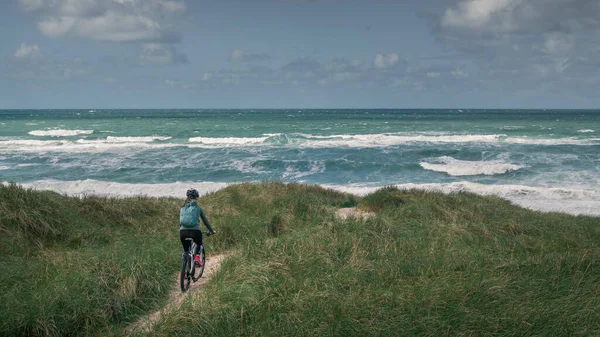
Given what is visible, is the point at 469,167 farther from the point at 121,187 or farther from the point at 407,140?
the point at 121,187

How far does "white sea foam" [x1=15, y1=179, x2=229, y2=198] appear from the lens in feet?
74.0

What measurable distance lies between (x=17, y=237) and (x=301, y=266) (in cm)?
594

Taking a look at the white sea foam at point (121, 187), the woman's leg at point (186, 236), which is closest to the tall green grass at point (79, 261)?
the woman's leg at point (186, 236)

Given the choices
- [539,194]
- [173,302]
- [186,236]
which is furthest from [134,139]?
[173,302]

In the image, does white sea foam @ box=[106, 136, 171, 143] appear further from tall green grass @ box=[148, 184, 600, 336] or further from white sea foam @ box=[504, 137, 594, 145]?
tall green grass @ box=[148, 184, 600, 336]

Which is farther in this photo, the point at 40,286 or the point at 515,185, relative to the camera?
the point at 515,185

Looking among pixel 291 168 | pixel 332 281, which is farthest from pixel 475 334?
pixel 291 168

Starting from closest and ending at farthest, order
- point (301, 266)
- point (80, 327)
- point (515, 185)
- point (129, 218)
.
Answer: point (80, 327)
point (301, 266)
point (129, 218)
point (515, 185)

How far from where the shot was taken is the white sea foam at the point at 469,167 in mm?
29016

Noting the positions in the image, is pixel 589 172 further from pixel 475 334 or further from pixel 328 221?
pixel 475 334

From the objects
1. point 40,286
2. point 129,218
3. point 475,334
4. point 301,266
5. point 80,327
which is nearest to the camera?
point 475,334

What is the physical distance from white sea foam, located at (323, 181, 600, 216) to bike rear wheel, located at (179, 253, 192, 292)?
12.4 m

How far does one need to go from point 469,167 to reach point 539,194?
8433mm

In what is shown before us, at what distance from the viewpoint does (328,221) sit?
1077cm
